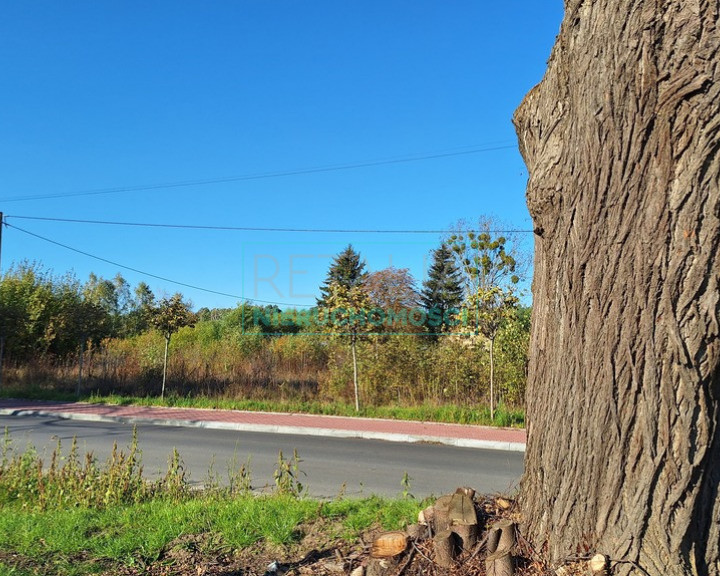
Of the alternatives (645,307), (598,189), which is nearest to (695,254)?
(645,307)

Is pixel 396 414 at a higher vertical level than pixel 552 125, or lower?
lower

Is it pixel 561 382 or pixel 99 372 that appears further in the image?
Answer: pixel 99 372

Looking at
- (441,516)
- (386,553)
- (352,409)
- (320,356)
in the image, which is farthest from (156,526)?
(320,356)

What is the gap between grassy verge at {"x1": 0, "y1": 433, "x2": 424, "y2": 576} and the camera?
3549mm

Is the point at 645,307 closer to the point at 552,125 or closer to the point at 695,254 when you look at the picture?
the point at 695,254

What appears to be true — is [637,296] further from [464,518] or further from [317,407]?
[317,407]

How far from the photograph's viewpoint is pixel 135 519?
169 inches

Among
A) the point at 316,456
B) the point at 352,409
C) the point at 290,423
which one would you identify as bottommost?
the point at 316,456

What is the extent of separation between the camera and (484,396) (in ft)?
50.5

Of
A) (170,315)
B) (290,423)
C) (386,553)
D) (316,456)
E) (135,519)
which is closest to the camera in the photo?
(386,553)

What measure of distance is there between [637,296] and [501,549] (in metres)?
1.52

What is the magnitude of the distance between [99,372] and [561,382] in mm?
20277

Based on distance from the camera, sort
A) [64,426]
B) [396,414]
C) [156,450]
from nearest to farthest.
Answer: [156,450]
[64,426]
[396,414]

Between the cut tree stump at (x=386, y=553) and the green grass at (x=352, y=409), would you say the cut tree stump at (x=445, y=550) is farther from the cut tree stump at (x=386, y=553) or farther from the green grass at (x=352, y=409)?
the green grass at (x=352, y=409)
